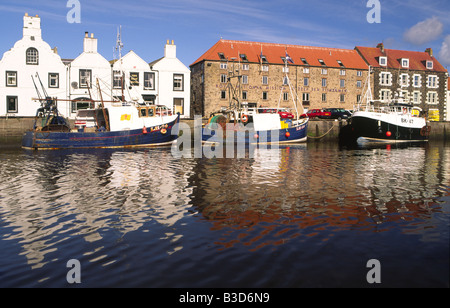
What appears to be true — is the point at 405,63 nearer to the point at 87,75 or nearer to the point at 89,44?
the point at 89,44

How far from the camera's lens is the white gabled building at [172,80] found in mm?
51281

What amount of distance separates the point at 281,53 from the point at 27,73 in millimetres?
38302

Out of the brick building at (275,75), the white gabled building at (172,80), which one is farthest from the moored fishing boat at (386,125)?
the white gabled building at (172,80)

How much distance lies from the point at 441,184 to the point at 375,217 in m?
7.47

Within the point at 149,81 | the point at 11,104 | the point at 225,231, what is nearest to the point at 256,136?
the point at 149,81

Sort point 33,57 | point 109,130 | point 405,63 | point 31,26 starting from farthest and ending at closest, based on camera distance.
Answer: point 405,63
point 33,57
point 31,26
point 109,130

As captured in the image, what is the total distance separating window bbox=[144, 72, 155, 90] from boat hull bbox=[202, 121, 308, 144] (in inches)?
454

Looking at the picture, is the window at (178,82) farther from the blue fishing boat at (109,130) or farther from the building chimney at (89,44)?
the blue fishing boat at (109,130)

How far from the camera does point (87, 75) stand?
47.8 m

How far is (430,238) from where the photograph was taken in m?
8.82

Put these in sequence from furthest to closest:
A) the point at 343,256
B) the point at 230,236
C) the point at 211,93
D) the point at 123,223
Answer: the point at 211,93 < the point at 123,223 < the point at 230,236 < the point at 343,256

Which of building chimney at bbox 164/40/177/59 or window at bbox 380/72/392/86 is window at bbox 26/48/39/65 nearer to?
building chimney at bbox 164/40/177/59

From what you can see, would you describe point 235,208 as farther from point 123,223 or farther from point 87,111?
point 87,111

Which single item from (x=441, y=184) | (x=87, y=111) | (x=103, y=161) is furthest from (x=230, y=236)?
(x=87, y=111)
